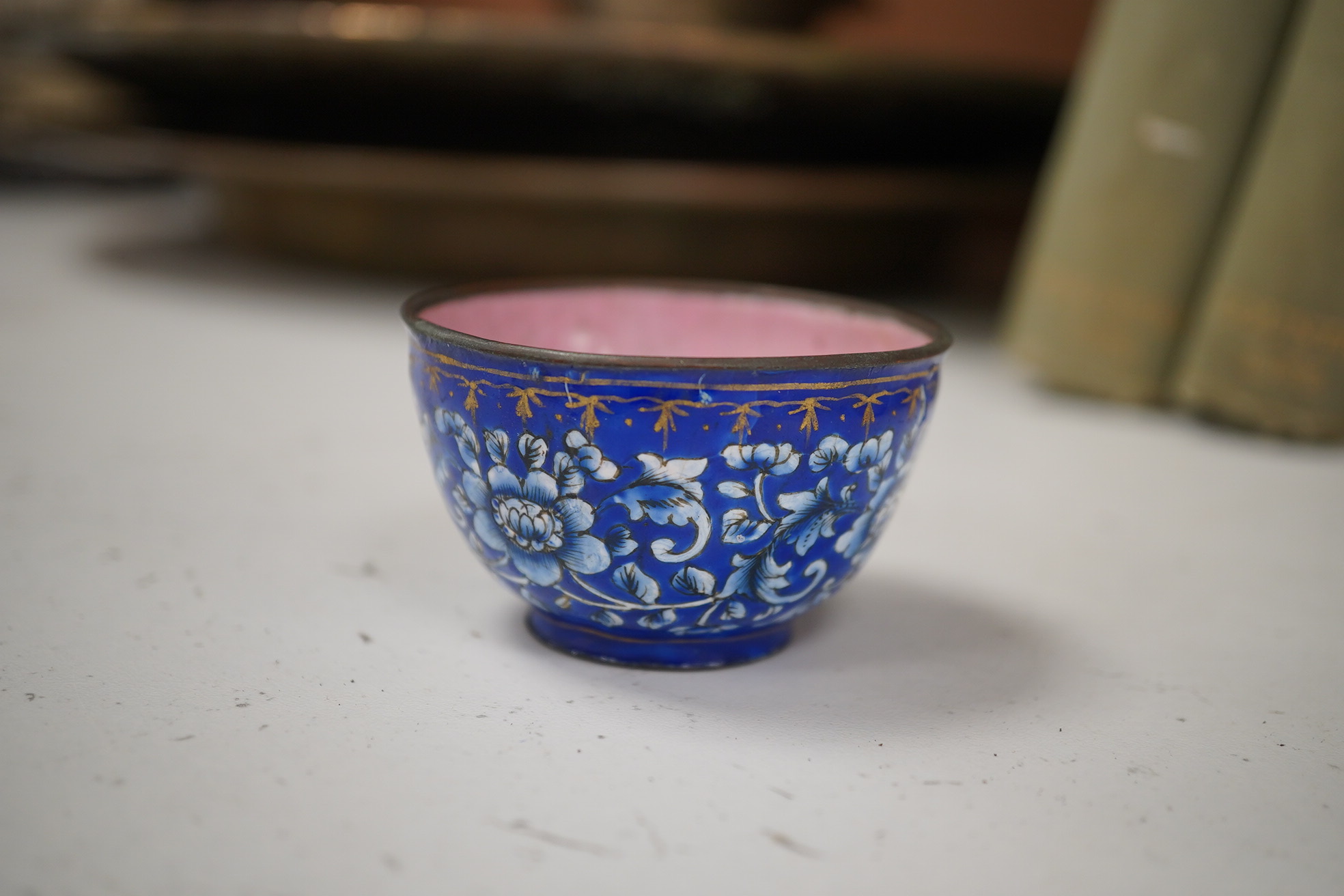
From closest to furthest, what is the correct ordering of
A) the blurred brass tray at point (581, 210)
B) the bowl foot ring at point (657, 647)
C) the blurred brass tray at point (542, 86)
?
the bowl foot ring at point (657, 647), the blurred brass tray at point (542, 86), the blurred brass tray at point (581, 210)

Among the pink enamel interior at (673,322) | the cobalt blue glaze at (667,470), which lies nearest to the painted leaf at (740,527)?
the cobalt blue glaze at (667,470)

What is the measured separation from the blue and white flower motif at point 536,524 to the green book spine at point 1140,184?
2.17 feet

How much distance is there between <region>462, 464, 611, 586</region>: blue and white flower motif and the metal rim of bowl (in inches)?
1.8

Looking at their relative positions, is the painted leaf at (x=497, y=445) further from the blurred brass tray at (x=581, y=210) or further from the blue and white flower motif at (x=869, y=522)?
the blurred brass tray at (x=581, y=210)

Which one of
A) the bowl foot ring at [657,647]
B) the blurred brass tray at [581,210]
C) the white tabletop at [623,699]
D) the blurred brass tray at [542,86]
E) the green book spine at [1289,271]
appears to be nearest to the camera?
the white tabletop at [623,699]

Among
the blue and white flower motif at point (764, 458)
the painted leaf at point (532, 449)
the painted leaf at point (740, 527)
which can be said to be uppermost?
the blue and white flower motif at point (764, 458)

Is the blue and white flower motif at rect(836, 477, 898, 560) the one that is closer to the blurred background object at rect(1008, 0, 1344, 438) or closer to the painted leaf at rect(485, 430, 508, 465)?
the painted leaf at rect(485, 430, 508, 465)

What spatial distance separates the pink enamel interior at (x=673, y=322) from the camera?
544 mm

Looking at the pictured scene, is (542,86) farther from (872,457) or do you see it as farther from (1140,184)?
(872,457)

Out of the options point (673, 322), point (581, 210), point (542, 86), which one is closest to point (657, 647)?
point (673, 322)

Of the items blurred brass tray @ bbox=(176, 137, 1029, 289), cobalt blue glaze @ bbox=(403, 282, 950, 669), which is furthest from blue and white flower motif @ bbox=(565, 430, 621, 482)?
blurred brass tray @ bbox=(176, 137, 1029, 289)

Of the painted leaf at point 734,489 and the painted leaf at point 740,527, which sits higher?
the painted leaf at point 734,489

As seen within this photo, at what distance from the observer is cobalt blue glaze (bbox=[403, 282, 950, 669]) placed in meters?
0.39

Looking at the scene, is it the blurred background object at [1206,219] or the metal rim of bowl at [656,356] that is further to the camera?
the blurred background object at [1206,219]
